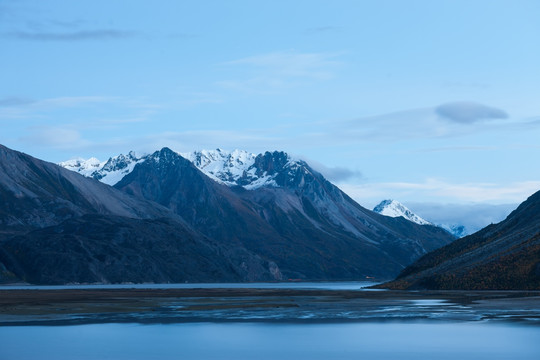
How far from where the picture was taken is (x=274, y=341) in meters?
67.5

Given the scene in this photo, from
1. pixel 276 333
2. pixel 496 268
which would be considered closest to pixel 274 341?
pixel 276 333

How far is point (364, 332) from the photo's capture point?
7462cm

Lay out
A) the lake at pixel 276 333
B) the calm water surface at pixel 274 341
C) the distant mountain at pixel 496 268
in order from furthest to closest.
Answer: the distant mountain at pixel 496 268, the lake at pixel 276 333, the calm water surface at pixel 274 341

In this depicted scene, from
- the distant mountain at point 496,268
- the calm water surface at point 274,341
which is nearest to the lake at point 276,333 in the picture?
the calm water surface at point 274,341

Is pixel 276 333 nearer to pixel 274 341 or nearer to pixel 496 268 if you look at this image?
pixel 274 341

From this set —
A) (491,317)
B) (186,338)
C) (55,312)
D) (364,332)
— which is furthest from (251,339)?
(55,312)

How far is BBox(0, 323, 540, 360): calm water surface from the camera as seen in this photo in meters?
58.8

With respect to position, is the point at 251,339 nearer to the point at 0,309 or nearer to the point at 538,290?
the point at 0,309

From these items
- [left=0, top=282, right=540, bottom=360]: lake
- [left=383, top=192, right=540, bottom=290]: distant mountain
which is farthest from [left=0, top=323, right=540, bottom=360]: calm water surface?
[left=383, top=192, right=540, bottom=290]: distant mountain

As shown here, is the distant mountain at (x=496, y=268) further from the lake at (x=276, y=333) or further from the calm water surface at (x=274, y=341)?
the calm water surface at (x=274, y=341)

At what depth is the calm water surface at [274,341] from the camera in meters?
58.8

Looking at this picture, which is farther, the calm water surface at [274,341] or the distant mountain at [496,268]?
the distant mountain at [496,268]

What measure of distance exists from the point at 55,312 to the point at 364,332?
4594cm

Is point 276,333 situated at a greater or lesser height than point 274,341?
greater
